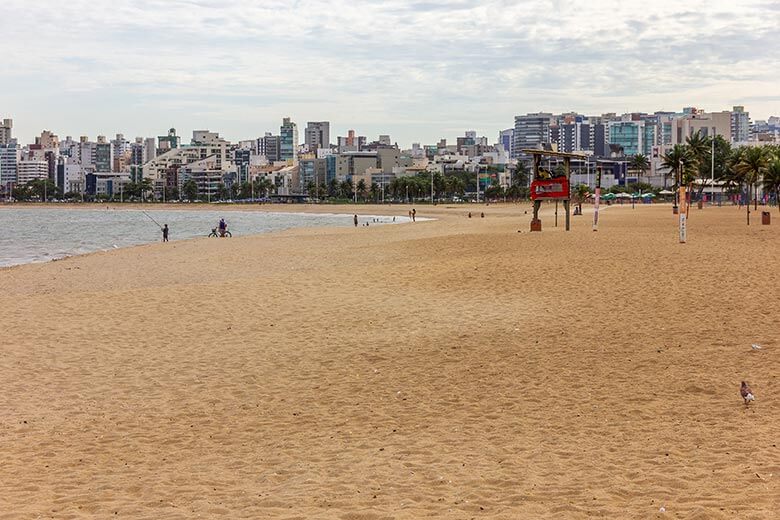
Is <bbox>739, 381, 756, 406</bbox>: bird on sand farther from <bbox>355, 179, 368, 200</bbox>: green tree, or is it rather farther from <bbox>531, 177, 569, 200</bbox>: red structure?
<bbox>355, 179, 368, 200</bbox>: green tree

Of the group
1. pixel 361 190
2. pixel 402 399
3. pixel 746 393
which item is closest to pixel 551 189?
pixel 402 399

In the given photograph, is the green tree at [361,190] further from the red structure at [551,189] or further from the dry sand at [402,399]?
the dry sand at [402,399]

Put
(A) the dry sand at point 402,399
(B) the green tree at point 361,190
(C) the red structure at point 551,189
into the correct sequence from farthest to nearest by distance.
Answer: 1. (B) the green tree at point 361,190
2. (C) the red structure at point 551,189
3. (A) the dry sand at point 402,399

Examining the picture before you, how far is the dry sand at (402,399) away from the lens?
6.56 m

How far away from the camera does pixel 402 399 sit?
947cm

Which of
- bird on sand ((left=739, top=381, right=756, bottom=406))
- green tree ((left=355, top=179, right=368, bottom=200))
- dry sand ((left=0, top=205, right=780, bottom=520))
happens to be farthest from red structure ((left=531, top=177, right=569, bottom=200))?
green tree ((left=355, top=179, right=368, bottom=200))

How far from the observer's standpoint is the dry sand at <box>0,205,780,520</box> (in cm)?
656

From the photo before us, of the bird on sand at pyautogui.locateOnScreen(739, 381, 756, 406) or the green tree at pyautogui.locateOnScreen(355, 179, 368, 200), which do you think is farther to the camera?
the green tree at pyautogui.locateOnScreen(355, 179, 368, 200)

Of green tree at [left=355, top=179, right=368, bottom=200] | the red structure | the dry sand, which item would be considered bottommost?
the dry sand

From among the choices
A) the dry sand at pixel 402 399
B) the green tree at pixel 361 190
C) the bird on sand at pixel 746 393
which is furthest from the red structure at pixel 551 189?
the green tree at pixel 361 190

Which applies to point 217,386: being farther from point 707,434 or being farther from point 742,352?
point 742,352

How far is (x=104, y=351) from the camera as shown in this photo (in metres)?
12.5

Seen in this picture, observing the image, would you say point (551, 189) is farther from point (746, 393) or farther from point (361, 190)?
point (361, 190)

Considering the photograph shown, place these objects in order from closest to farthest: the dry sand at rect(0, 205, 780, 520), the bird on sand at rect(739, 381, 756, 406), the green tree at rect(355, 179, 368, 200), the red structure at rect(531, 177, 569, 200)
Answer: the dry sand at rect(0, 205, 780, 520)
the bird on sand at rect(739, 381, 756, 406)
the red structure at rect(531, 177, 569, 200)
the green tree at rect(355, 179, 368, 200)
